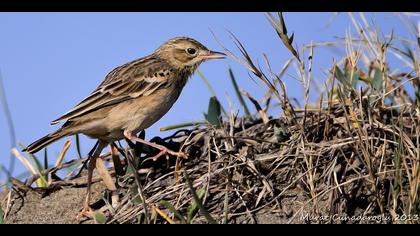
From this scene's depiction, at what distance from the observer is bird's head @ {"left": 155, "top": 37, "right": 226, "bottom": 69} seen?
845 centimetres

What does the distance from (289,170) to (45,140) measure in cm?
253

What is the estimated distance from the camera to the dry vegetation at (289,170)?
18.0 ft

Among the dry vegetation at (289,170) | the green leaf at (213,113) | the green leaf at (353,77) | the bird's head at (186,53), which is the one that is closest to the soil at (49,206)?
the dry vegetation at (289,170)

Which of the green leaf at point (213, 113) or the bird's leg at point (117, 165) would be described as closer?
the bird's leg at point (117, 165)

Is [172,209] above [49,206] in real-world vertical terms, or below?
above

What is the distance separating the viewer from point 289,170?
233 inches

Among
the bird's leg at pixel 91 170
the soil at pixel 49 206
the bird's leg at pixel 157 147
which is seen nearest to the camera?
the bird's leg at pixel 91 170

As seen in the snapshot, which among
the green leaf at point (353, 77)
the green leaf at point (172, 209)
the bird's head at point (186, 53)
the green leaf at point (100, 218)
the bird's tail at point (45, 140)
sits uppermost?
the bird's head at point (186, 53)

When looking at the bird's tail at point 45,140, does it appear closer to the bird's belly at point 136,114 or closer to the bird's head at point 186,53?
the bird's belly at point 136,114

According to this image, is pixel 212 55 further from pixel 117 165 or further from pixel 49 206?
pixel 49 206

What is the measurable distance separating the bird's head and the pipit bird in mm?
12

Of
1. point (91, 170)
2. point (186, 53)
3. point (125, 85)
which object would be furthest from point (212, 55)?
point (91, 170)

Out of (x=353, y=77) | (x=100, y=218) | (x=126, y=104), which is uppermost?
(x=353, y=77)
